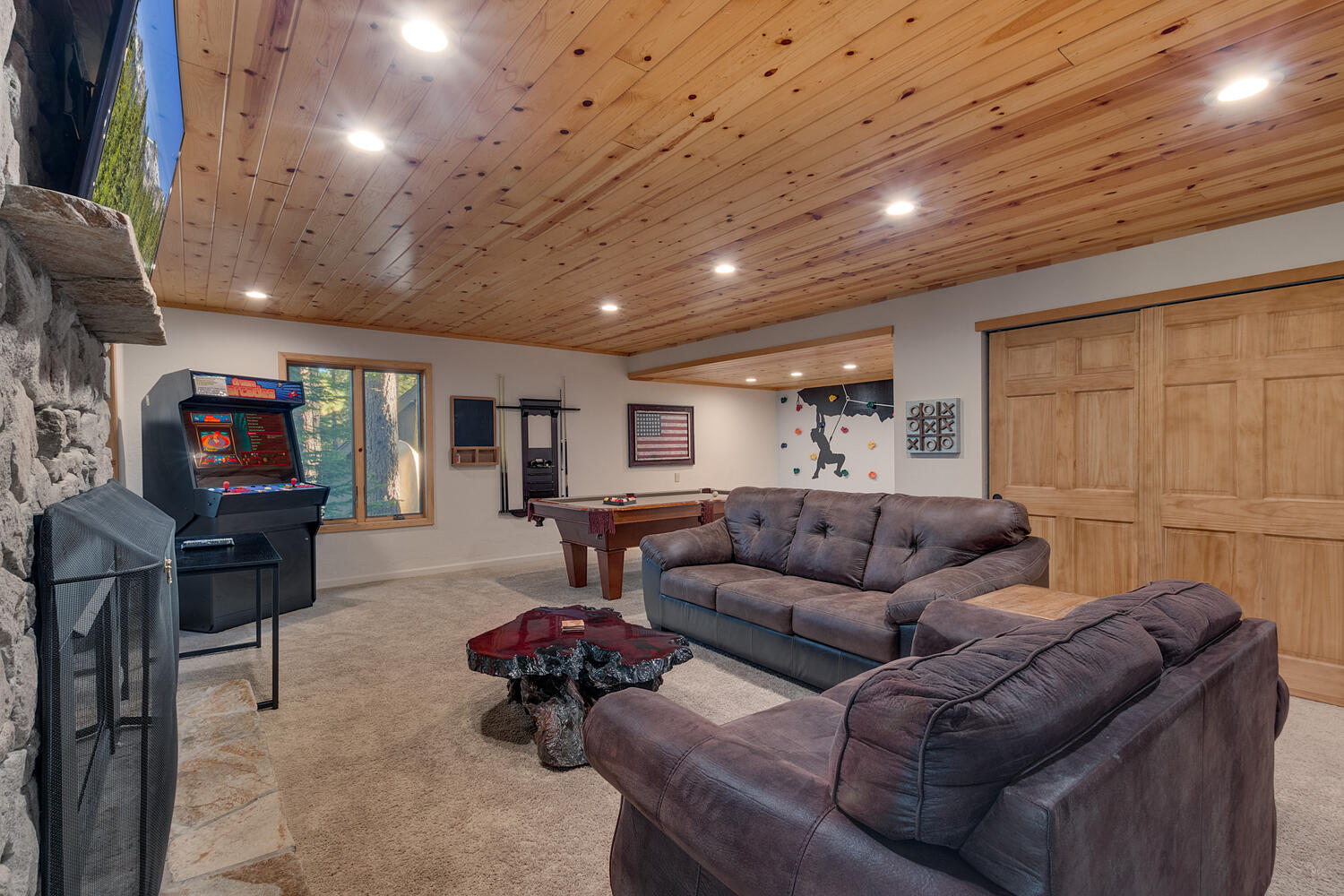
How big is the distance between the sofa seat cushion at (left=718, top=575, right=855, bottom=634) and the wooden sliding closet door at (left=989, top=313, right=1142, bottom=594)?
5.08 feet

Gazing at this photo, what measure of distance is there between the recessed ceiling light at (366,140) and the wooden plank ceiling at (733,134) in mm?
35

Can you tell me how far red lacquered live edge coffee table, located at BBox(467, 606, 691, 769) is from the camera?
7.55 ft

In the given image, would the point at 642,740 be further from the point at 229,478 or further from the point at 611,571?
the point at 229,478

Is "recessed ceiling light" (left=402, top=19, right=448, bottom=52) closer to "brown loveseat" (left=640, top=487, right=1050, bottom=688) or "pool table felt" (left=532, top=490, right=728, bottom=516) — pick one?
"brown loveseat" (left=640, top=487, right=1050, bottom=688)

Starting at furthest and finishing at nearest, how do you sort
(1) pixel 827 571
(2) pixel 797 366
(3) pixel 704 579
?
(2) pixel 797 366, (3) pixel 704 579, (1) pixel 827 571

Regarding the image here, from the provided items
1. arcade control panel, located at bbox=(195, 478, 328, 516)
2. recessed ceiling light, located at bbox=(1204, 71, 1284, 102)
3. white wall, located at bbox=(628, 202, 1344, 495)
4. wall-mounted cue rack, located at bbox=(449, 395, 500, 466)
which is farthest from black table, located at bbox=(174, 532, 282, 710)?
white wall, located at bbox=(628, 202, 1344, 495)

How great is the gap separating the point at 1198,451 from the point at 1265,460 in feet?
0.86

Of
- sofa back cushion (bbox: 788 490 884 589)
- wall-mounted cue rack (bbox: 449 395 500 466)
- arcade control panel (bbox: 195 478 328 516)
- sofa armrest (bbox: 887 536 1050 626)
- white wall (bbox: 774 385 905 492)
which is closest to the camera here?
sofa armrest (bbox: 887 536 1050 626)

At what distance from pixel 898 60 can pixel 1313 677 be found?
11.4 ft

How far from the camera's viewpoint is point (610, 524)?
15.0 ft

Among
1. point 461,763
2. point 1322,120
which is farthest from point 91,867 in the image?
point 1322,120

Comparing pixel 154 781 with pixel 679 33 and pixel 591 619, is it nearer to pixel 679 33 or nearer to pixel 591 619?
pixel 591 619

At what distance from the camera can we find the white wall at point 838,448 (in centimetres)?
788

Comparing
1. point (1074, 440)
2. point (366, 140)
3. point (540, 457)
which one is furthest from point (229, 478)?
point (1074, 440)
